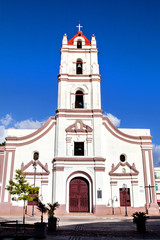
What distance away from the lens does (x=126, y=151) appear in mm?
29562

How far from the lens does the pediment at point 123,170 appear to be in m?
28.1

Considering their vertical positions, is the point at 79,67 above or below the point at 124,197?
above

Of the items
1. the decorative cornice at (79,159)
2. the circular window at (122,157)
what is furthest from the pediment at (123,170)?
the decorative cornice at (79,159)

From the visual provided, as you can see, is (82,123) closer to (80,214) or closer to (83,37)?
(80,214)

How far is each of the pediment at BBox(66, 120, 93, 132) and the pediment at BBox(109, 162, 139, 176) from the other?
17.7 ft

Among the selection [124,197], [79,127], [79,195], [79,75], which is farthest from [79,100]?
[124,197]

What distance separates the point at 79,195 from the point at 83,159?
13.4 ft

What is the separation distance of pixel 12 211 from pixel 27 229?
12.6 meters

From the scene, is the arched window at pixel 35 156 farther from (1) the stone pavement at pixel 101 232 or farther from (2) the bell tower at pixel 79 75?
(1) the stone pavement at pixel 101 232

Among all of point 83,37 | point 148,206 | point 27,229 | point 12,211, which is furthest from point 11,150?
point 83,37

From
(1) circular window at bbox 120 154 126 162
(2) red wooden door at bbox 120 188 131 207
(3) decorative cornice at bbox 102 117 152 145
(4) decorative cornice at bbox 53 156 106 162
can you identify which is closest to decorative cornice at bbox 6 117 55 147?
(4) decorative cornice at bbox 53 156 106 162

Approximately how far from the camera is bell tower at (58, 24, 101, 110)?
101 feet

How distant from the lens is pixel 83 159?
27.7m

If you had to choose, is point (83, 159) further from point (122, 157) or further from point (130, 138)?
point (130, 138)
